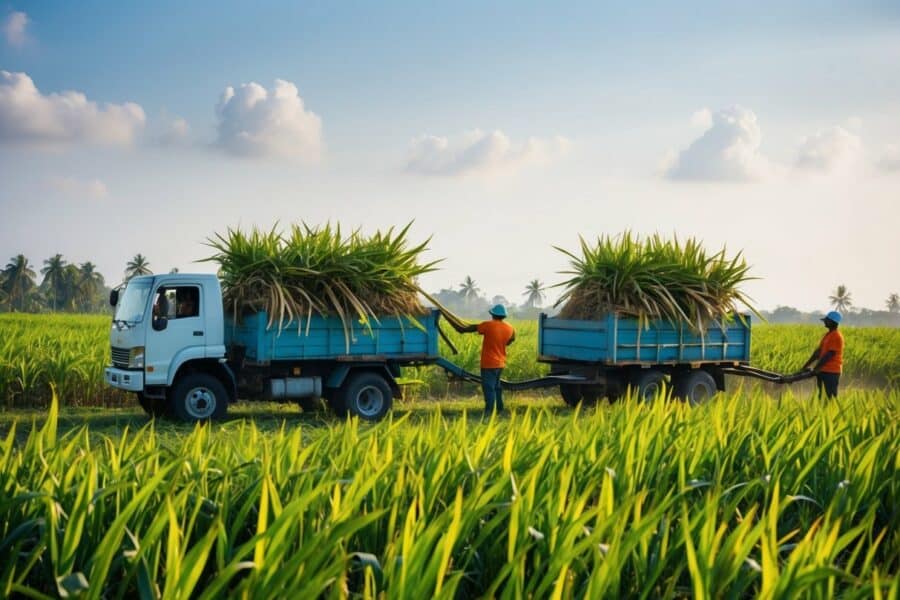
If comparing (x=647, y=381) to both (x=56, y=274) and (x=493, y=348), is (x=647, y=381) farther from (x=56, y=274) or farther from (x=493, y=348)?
(x=56, y=274)

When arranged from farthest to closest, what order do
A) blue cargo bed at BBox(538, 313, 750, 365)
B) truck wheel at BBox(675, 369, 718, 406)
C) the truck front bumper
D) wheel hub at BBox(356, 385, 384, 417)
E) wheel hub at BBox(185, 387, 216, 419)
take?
truck wheel at BBox(675, 369, 718, 406) → blue cargo bed at BBox(538, 313, 750, 365) → wheel hub at BBox(356, 385, 384, 417) → wheel hub at BBox(185, 387, 216, 419) → the truck front bumper

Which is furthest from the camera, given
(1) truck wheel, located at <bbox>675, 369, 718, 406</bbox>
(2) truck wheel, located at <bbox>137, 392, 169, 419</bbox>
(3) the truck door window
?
(1) truck wheel, located at <bbox>675, 369, 718, 406</bbox>

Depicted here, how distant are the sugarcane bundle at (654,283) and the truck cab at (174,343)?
609cm

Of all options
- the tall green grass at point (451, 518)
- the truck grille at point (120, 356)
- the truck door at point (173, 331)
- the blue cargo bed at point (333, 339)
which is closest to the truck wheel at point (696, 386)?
the blue cargo bed at point (333, 339)

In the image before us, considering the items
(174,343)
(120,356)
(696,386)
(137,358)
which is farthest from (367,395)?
(696,386)

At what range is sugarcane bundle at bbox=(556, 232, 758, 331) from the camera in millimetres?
15062

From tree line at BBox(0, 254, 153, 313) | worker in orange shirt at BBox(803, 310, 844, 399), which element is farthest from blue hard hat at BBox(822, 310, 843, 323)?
tree line at BBox(0, 254, 153, 313)

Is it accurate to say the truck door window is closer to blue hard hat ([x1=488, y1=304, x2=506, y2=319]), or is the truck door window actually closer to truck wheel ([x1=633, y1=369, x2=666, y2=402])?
blue hard hat ([x1=488, y1=304, x2=506, y2=319])

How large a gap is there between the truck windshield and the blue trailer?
6.58 metres

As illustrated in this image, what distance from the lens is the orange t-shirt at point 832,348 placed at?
14633 millimetres

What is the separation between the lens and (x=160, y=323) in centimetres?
1282

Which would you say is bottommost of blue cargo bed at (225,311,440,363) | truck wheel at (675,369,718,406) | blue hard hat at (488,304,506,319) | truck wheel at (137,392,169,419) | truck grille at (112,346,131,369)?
truck wheel at (137,392,169,419)

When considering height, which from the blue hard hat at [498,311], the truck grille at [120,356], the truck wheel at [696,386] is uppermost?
the blue hard hat at [498,311]

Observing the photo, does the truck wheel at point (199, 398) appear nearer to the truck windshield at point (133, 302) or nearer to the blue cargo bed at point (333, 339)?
the blue cargo bed at point (333, 339)
